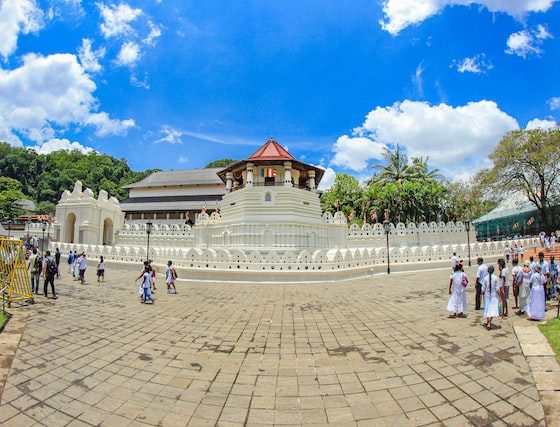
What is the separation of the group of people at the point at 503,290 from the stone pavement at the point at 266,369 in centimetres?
43

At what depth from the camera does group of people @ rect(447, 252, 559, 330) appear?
7.16m

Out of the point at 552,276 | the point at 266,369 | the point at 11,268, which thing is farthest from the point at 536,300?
the point at 11,268

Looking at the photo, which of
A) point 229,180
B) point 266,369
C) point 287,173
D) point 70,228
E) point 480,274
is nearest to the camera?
point 266,369

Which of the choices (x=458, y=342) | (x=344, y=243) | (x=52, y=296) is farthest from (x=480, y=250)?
(x=52, y=296)

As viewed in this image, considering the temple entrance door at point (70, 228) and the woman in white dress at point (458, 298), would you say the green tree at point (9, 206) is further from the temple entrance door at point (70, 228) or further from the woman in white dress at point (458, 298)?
the woman in white dress at point (458, 298)

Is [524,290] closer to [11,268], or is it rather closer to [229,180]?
[11,268]

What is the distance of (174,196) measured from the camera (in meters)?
47.6

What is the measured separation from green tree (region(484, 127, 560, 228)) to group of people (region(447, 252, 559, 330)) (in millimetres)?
28138

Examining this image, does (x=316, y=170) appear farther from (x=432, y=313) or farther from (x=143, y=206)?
(x=143, y=206)

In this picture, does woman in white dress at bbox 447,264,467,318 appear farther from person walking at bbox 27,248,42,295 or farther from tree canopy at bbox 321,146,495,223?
tree canopy at bbox 321,146,495,223

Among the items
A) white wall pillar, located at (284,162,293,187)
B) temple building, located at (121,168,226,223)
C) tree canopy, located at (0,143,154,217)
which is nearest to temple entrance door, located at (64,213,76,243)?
temple building, located at (121,168,226,223)

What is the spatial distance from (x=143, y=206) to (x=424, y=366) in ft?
150

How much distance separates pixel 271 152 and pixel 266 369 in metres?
27.4

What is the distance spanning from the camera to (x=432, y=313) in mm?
8680
